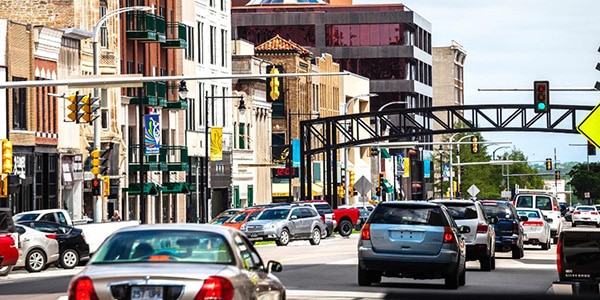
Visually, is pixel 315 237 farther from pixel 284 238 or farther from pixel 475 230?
pixel 475 230

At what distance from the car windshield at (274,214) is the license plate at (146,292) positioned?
43.1 meters

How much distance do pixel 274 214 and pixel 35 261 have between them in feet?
68.3

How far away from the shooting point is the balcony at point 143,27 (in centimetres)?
7562

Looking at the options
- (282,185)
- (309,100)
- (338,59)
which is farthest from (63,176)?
(338,59)

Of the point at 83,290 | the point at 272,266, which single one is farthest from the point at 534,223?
the point at 83,290

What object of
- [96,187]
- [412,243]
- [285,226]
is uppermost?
[96,187]

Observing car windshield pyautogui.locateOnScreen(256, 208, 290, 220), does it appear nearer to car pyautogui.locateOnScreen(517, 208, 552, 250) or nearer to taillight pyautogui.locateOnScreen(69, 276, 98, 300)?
car pyautogui.locateOnScreen(517, 208, 552, 250)

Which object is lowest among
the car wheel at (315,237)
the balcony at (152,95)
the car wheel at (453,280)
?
the car wheel at (315,237)

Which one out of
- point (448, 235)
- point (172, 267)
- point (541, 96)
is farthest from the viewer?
point (541, 96)

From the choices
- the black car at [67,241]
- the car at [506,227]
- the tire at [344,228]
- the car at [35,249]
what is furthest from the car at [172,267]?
the tire at [344,228]

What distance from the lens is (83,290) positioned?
46.2 feet

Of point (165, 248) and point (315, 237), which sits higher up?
point (165, 248)

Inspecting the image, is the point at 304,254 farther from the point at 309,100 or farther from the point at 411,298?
the point at 309,100

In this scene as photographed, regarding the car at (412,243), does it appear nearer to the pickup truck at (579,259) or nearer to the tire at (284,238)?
the pickup truck at (579,259)
